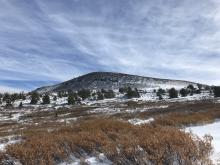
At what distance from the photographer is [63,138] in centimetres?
839

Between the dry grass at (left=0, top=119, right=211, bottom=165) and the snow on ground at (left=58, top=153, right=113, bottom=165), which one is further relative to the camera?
the snow on ground at (left=58, top=153, right=113, bottom=165)

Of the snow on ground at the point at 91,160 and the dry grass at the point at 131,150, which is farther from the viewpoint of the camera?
the snow on ground at the point at 91,160

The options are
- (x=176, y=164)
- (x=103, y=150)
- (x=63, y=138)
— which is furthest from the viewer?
(x=63, y=138)

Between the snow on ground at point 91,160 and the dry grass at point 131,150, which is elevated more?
the dry grass at point 131,150

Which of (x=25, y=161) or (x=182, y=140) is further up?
(x=182, y=140)

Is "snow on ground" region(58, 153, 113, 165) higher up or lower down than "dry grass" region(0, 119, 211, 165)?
lower down

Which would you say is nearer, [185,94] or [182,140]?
[182,140]

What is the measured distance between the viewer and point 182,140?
6414mm

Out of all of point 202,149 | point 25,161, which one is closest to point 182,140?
point 202,149

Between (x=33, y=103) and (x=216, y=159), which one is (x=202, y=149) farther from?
(x=33, y=103)

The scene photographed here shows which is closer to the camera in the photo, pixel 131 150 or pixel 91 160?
pixel 131 150

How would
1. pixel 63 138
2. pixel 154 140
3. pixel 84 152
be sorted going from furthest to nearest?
pixel 63 138 → pixel 84 152 → pixel 154 140

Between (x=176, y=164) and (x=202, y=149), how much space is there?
23.7 inches

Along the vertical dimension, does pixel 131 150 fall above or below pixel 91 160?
above
